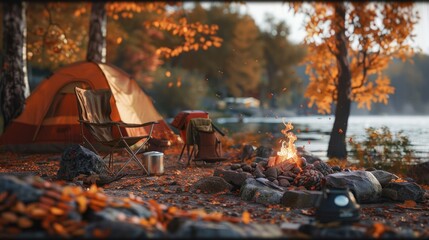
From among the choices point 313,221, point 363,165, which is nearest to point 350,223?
point 313,221

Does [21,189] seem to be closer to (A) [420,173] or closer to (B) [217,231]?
(B) [217,231]

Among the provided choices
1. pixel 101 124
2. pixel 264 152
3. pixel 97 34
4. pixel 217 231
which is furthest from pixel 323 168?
pixel 97 34

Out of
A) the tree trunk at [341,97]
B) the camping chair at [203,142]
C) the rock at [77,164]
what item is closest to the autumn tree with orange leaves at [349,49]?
the tree trunk at [341,97]

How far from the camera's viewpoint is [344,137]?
1103cm

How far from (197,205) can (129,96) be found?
17.1 feet

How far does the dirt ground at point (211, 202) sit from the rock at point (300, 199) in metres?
0.12

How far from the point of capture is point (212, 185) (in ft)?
20.7

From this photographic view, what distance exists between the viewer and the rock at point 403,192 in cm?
615

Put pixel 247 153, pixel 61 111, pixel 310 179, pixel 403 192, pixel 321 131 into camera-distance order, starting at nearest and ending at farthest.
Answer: pixel 403 192 < pixel 310 179 < pixel 247 153 < pixel 61 111 < pixel 321 131

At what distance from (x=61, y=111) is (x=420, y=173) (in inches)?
264

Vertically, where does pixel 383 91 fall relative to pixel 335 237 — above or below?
above

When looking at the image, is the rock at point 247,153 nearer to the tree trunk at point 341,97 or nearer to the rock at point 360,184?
the tree trunk at point 341,97

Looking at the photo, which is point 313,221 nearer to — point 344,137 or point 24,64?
point 344,137

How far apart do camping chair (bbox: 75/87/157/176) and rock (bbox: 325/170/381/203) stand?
8.54 ft
